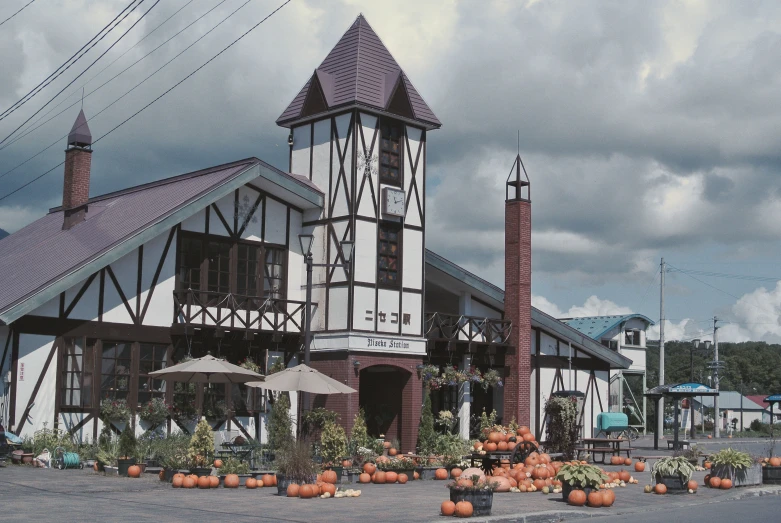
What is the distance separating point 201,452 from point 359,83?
1198 cm

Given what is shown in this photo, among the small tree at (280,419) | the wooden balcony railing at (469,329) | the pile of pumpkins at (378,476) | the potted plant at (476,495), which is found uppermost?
the wooden balcony railing at (469,329)

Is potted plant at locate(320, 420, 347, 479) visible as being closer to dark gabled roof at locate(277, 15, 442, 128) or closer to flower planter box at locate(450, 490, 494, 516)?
flower planter box at locate(450, 490, 494, 516)

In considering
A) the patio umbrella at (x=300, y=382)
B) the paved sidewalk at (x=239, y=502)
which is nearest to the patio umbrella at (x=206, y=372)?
the patio umbrella at (x=300, y=382)

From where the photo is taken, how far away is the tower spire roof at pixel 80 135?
97.5 feet

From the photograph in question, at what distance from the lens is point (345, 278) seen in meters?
26.7

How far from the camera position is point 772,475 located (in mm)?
20250

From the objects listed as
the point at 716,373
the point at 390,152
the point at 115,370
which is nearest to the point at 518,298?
the point at 390,152

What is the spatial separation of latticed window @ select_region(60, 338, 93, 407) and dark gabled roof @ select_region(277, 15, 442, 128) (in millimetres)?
8927

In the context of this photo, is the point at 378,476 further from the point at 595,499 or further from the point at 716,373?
the point at 716,373

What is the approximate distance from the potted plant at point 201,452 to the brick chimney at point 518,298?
13.2 metres

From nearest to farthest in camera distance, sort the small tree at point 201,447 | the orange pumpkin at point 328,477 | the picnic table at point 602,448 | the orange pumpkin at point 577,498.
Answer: the orange pumpkin at point 577,498, the orange pumpkin at point 328,477, the small tree at point 201,447, the picnic table at point 602,448

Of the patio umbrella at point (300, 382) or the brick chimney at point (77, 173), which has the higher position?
the brick chimney at point (77, 173)

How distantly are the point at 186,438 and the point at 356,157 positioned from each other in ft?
28.8

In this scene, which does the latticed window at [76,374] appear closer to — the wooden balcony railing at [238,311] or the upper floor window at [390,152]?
the wooden balcony railing at [238,311]
